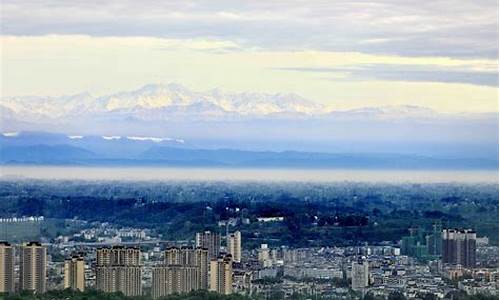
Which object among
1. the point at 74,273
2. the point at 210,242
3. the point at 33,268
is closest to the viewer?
the point at 33,268

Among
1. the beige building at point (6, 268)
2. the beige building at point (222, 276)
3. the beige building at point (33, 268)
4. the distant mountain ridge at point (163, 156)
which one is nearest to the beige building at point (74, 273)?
the beige building at point (33, 268)

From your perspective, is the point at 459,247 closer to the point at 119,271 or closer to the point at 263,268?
the point at 263,268

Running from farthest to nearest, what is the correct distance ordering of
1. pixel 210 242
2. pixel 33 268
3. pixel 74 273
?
pixel 210 242 → pixel 74 273 → pixel 33 268

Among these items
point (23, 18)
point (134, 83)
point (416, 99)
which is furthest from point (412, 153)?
point (23, 18)

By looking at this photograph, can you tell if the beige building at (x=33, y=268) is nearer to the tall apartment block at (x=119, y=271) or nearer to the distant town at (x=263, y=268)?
the distant town at (x=263, y=268)

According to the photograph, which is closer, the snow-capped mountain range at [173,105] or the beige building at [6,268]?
the beige building at [6,268]

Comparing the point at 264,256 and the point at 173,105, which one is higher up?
the point at 173,105

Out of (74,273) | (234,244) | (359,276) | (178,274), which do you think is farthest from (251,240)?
(74,273)

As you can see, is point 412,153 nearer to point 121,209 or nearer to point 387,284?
point 387,284
